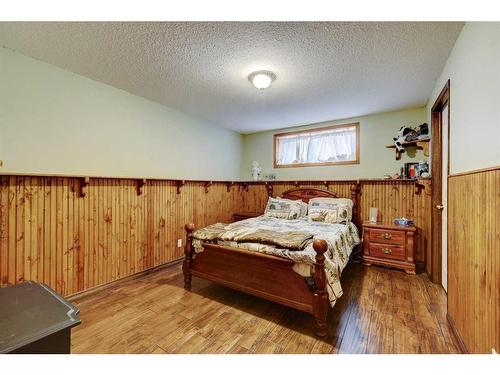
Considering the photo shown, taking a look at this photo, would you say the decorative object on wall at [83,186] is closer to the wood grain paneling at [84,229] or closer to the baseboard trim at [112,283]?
the wood grain paneling at [84,229]

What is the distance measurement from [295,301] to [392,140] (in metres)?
3.00

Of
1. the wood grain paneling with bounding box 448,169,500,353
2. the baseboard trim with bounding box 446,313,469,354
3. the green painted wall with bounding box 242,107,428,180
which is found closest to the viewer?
the wood grain paneling with bounding box 448,169,500,353

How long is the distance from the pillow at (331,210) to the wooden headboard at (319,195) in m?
0.20

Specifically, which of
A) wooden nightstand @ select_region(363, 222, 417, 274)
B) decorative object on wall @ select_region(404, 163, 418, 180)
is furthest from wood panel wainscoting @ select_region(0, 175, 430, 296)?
wooden nightstand @ select_region(363, 222, 417, 274)

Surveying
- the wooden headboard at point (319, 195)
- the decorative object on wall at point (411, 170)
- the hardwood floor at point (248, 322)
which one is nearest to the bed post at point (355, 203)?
the wooden headboard at point (319, 195)

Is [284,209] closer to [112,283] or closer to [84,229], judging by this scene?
[112,283]

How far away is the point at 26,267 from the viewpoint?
2.02m

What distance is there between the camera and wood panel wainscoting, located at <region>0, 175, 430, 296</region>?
1.99m

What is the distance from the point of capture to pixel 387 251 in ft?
10.1

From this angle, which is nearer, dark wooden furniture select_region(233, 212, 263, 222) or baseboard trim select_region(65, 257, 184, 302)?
baseboard trim select_region(65, 257, 184, 302)

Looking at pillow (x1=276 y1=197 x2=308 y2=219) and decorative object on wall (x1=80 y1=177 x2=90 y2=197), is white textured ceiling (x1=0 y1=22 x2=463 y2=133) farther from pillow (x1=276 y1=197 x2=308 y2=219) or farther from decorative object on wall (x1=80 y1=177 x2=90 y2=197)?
pillow (x1=276 y1=197 x2=308 y2=219)

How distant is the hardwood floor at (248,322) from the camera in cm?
161

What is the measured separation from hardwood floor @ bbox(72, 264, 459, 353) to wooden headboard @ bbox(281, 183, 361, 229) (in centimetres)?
121

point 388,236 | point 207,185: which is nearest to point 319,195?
point 388,236
